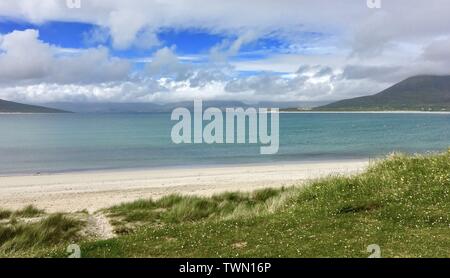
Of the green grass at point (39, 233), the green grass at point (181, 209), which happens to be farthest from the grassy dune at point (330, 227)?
the green grass at point (181, 209)

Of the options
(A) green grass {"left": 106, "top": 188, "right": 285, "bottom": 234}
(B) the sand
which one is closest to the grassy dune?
(A) green grass {"left": 106, "top": 188, "right": 285, "bottom": 234}

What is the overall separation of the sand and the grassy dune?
9754mm

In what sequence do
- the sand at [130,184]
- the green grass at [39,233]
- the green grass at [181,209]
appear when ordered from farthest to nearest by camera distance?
the sand at [130,184] < the green grass at [181,209] < the green grass at [39,233]

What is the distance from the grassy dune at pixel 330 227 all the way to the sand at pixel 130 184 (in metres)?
9.75

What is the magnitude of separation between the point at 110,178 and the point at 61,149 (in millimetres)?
31607

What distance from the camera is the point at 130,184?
106 ft

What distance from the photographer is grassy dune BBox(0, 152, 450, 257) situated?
29.8 feet

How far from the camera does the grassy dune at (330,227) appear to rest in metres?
9.07

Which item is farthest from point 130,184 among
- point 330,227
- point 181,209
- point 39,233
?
point 330,227

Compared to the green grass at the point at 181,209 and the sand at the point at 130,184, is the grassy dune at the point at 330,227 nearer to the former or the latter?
the green grass at the point at 181,209

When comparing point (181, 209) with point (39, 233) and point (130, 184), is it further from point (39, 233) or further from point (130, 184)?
point (130, 184)

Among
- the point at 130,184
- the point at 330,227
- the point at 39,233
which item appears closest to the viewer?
the point at 330,227

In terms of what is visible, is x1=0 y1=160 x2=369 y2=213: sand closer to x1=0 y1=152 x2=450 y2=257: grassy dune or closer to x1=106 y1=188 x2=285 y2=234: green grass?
x1=106 y1=188 x2=285 y2=234: green grass

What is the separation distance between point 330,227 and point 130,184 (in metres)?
23.6
